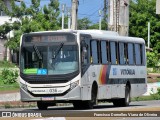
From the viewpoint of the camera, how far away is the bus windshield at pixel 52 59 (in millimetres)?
28969

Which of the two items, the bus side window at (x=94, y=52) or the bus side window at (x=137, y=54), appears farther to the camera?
the bus side window at (x=137, y=54)

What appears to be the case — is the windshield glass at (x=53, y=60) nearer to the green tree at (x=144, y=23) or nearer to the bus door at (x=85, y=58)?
the bus door at (x=85, y=58)

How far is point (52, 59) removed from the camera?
1142 inches

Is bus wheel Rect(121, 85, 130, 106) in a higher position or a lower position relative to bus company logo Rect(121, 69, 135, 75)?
lower

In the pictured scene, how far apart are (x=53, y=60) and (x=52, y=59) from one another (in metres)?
0.06

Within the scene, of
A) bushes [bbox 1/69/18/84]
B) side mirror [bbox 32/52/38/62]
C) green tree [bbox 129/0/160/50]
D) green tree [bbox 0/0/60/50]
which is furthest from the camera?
green tree [bbox 129/0/160/50]

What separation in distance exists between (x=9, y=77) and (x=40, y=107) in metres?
24.8

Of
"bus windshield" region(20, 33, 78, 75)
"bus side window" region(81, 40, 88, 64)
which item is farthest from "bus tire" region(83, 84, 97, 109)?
"bus windshield" region(20, 33, 78, 75)

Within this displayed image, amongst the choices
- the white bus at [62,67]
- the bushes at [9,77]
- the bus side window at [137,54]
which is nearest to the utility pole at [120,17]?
the bus side window at [137,54]

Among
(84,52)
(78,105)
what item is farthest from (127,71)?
(84,52)

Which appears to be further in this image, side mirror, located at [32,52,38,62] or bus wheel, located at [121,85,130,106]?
bus wheel, located at [121,85,130,106]

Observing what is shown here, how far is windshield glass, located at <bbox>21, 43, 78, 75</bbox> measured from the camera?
29.0 m

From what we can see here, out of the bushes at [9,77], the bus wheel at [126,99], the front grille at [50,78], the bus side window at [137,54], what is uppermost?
the bus side window at [137,54]

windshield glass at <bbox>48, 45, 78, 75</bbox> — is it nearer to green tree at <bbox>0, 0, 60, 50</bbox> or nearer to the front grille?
the front grille
